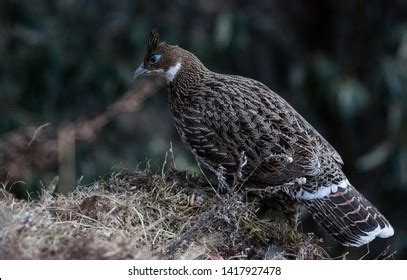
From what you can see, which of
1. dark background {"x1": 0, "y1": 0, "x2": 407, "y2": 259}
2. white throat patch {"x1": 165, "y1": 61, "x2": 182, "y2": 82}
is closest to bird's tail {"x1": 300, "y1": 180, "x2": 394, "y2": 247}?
white throat patch {"x1": 165, "y1": 61, "x2": 182, "y2": 82}

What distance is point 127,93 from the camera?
9609mm

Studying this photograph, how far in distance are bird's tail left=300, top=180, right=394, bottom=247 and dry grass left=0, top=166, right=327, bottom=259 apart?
652mm

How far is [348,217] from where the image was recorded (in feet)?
19.8

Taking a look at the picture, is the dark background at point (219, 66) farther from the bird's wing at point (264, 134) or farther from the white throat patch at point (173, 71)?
the bird's wing at point (264, 134)

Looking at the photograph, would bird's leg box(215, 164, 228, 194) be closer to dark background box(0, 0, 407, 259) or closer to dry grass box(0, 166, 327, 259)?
dry grass box(0, 166, 327, 259)

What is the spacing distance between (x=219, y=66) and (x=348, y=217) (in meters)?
5.09

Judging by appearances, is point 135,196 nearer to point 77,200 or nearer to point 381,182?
point 77,200

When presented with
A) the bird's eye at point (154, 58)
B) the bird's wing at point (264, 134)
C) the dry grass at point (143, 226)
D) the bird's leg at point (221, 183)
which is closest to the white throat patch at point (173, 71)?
the bird's eye at point (154, 58)

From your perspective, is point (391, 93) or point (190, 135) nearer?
point (190, 135)

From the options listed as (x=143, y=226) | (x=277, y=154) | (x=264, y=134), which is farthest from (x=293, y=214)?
(x=143, y=226)

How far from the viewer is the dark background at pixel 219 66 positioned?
10.2m

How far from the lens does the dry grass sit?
4.27 meters

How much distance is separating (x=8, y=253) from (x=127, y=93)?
17.9 feet
